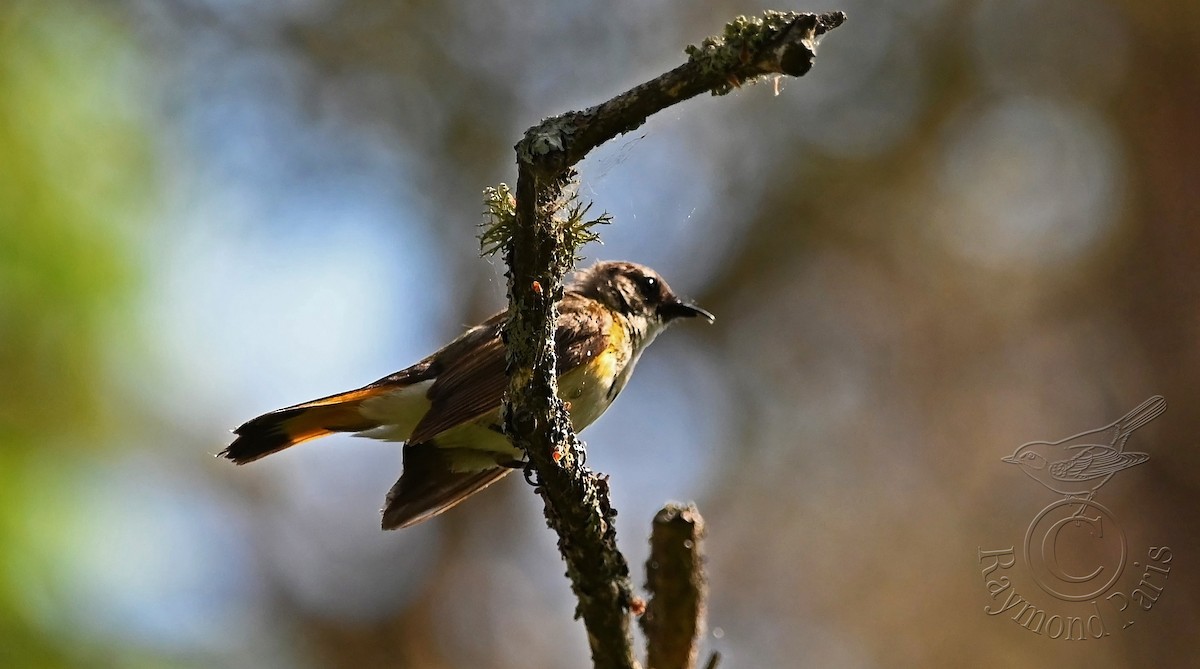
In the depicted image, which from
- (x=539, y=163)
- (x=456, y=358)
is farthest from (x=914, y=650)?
(x=539, y=163)

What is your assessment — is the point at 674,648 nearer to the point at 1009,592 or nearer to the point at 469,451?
the point at 469,451

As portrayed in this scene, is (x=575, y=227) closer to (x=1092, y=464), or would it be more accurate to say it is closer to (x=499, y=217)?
(x=499, y=217)

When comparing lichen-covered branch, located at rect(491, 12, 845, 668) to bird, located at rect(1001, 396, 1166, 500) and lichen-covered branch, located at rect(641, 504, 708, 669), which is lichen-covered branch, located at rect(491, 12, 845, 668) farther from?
bird, located at rect(1001, 396, 1166, 500)

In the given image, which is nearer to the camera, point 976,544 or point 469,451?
point 469,451

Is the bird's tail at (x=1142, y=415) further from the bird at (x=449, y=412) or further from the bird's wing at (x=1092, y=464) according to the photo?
the bird at (x=449, y=412)

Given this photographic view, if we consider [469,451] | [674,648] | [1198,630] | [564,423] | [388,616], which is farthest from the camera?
[388,616]

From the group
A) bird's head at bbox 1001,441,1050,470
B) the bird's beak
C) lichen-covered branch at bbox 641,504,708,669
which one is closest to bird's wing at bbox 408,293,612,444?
the bird's beak

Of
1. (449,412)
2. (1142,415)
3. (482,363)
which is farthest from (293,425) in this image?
(1142,415)
